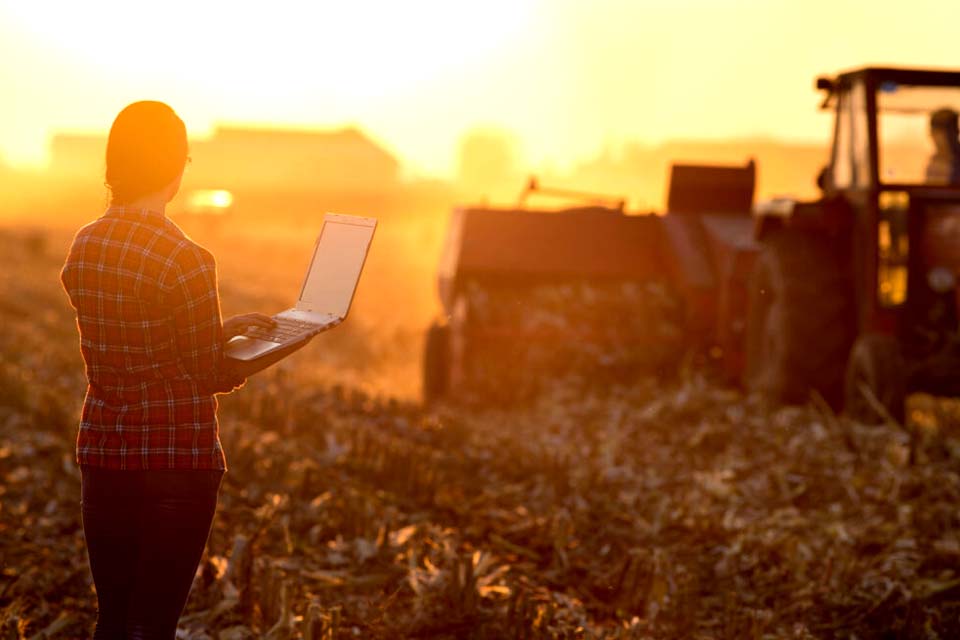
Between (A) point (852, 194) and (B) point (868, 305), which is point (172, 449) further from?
(A) point (852, 194)

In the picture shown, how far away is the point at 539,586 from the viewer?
497 cm

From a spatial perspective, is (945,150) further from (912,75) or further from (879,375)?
(879,375)

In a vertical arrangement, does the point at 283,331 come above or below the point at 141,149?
below

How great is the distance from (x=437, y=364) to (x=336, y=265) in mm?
6600

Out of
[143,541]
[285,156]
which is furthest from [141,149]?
[285,156]

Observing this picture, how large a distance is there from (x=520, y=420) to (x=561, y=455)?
128 cm

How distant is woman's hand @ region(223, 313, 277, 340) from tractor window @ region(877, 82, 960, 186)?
5.34 meters

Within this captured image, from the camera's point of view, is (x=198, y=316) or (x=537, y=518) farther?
(x=537, y=518)

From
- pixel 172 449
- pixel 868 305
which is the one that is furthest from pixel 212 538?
pixel 868 305

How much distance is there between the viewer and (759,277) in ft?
27.0

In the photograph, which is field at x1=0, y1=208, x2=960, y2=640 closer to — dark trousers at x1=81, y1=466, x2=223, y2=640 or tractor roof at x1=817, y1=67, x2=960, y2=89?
dark trousers at x1=81, y1=466, x2=223, y2=640

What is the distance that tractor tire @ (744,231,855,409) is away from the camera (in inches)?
290

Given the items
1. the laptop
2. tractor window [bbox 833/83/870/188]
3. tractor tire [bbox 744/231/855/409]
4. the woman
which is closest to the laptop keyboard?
the laptop

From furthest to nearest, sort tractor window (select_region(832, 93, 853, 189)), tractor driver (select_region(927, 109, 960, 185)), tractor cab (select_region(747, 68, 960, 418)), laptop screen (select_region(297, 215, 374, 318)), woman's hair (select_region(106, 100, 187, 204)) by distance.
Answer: tractor window (select_region(832, 93, 853, 189)) < tractor driver (select_region(927, 109, 960, 185)) < tractor cab (select_region(747, 68, 960, 418)) < laptop screen (select_region(297, 215, 374, 318)) < woman's hair (select_region(106, 100, 187, 204))
